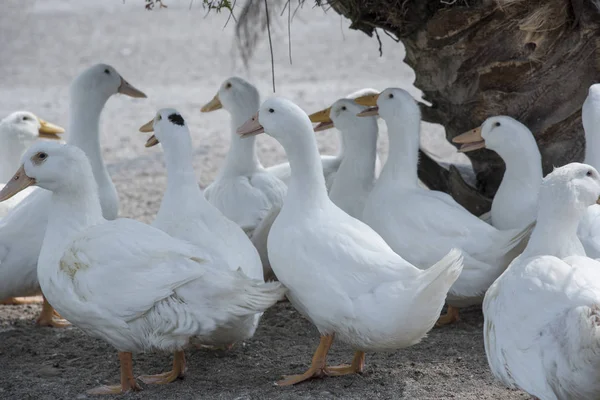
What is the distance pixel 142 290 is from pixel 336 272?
0.93m

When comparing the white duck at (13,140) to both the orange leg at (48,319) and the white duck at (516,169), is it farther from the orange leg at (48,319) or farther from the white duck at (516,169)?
the white duck at (516,169)

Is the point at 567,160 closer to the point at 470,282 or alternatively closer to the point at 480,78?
the point at 480,78

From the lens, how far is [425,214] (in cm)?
530

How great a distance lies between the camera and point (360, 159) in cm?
616

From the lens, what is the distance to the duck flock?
389 cm

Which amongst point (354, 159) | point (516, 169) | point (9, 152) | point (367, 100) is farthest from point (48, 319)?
point (516, 169)

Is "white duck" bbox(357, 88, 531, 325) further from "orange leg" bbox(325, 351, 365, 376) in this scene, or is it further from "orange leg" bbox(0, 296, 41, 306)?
"orange leg" bbox(0, 296, 41, 306)

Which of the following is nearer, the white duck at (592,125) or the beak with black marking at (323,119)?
the white duck at (592,125)

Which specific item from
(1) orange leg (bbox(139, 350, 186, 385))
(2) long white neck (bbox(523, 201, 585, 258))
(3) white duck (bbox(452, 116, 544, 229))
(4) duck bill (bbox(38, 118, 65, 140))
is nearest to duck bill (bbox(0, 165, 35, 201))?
(1) orange leg (bbox(139, 350, 186, 385))

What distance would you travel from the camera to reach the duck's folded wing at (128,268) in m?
4.28

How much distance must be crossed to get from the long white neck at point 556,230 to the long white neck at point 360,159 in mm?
2086

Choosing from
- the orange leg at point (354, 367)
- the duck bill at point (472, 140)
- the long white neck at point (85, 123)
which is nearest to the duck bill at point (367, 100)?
the duck bill at point (472, 140)

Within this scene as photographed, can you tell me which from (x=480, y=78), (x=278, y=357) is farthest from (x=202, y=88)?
(x=278, y=357)

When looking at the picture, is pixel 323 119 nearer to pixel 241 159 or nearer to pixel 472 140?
pixel 241 159
